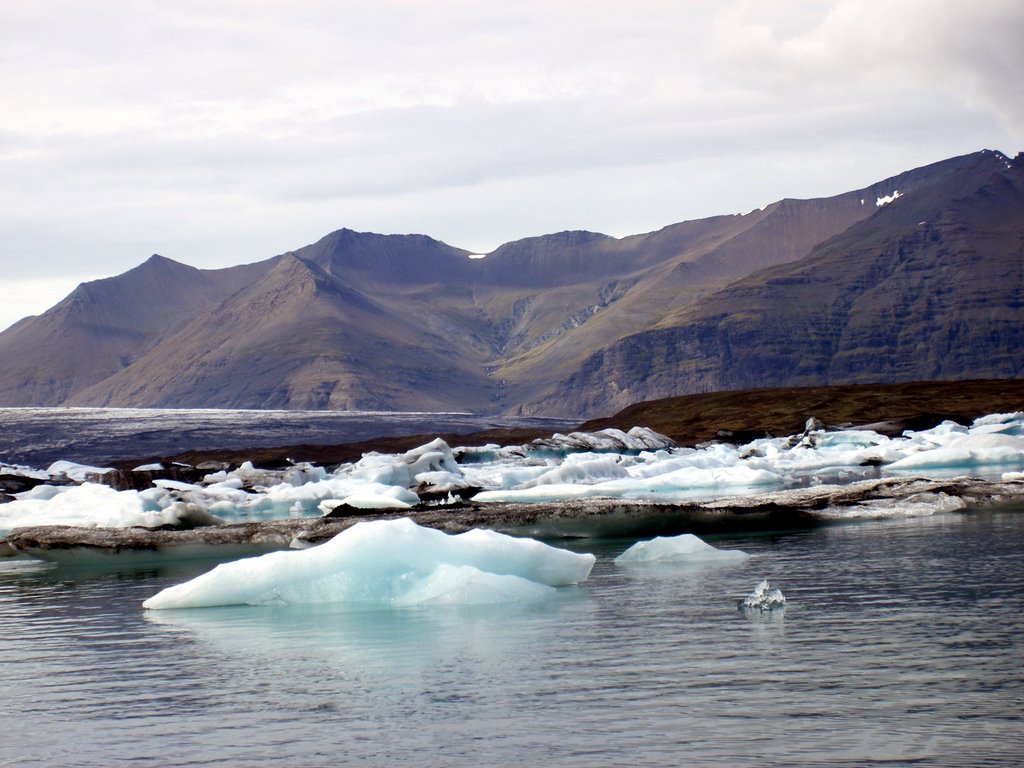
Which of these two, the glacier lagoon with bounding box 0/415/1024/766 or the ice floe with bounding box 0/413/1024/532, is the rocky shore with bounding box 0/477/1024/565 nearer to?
the ice floe with bounding box 0/413/1024/532

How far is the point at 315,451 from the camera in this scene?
91188 mm

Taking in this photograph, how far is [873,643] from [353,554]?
7175 millimetres

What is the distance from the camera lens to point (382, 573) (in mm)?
15312

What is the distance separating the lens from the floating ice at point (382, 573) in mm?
15125

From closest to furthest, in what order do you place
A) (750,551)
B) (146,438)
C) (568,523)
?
(750,551), (568,523), (146,438)

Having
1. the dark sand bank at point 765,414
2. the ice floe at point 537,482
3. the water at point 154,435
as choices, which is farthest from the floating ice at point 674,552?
the water at point 154,435

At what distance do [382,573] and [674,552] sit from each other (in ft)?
22.0

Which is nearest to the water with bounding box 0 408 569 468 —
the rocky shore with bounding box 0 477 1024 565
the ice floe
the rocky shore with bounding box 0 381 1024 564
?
the rocky shore with bounding box 0 381 1024 564

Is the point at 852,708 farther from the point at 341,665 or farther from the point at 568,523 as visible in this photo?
the point at 568,523

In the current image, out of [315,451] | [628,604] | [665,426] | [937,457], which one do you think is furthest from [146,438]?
[628,604]

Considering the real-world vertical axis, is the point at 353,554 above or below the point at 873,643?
above

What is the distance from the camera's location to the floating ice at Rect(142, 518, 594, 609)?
49.6ft

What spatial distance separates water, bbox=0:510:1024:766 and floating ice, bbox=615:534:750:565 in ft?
8.43

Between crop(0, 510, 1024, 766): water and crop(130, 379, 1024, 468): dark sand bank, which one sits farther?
crop(130, 379, 1024, 468): dark sand bank
